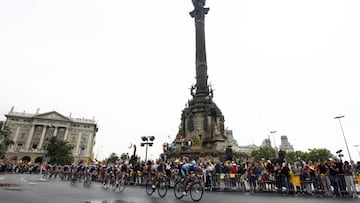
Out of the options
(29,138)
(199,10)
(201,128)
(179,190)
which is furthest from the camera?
(29,138)

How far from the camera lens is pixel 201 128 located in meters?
26.8

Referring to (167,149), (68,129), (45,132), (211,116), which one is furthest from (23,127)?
(211,116)

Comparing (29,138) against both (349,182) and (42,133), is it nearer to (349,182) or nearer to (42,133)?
(42,133)

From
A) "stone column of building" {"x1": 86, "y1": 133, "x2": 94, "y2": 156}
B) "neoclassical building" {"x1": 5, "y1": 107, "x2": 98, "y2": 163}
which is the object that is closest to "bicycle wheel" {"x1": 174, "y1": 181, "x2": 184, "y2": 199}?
"neoclassical building" {"x1": 5, "y1": 107, "x2": 98, "y2": 163}

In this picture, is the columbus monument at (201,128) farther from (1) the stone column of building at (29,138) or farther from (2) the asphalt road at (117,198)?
(1) the stone column of building at (29,138)

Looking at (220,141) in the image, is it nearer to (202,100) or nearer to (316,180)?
(202,100)

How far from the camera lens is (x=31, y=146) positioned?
81250 millimetres

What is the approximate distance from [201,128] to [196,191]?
728 inches

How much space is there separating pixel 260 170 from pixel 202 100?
16.2 metres

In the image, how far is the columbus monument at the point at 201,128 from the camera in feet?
80.1

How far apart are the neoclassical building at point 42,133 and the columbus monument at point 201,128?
6809 centimetres

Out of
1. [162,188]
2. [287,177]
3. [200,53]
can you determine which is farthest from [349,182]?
[200,53]

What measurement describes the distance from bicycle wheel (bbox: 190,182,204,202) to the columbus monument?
1428cm

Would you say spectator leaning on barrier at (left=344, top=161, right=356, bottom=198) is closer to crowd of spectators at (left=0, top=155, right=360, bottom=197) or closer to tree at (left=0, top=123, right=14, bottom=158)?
crowd of spectators at (left=0, top=155, right=360, bottom=197)
